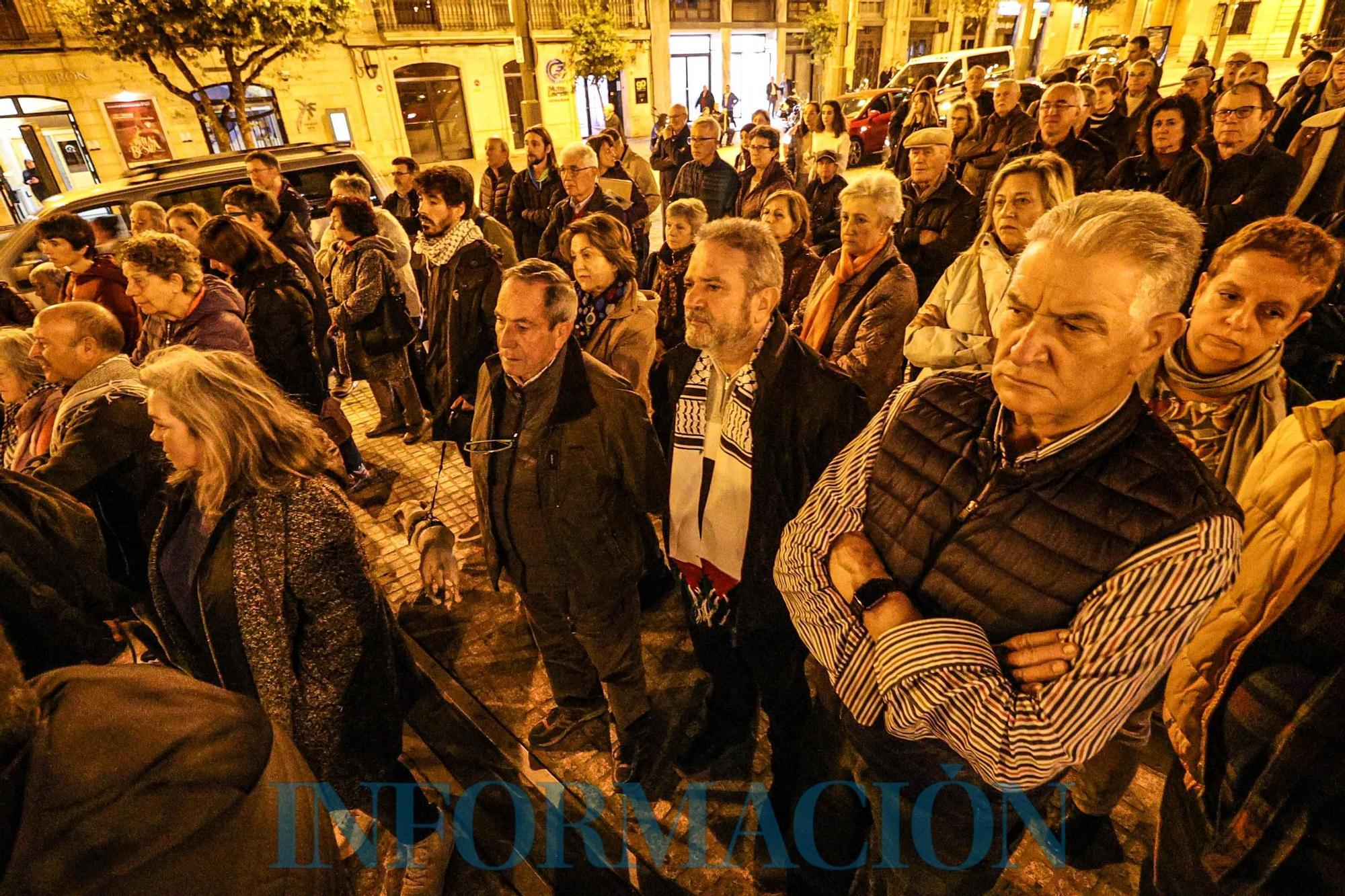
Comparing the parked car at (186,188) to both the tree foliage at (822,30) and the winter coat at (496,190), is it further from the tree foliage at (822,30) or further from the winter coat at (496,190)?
the tree foliage at (822,30)

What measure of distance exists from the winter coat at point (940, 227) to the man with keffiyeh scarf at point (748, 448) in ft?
8.91

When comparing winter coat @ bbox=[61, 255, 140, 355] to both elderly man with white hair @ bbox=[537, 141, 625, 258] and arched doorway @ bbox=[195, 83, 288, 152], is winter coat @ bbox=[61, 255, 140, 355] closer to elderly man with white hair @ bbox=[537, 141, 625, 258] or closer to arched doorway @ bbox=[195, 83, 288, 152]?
elderly man with white hair @ bbox=[537, 141, 625, 258]

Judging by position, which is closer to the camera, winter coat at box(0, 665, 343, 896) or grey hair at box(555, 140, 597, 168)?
winter coat at box(0, 665, 343, 896)

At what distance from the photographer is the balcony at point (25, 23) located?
661 inches

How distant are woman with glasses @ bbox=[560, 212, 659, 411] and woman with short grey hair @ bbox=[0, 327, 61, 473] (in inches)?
98.4

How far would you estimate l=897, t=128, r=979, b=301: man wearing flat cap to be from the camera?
4.63 meters

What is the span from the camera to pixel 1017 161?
300 cm

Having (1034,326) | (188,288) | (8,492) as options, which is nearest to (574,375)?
(1034,326)

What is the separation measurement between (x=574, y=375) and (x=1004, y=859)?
6.93 feet

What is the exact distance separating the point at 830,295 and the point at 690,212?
142 centimetres

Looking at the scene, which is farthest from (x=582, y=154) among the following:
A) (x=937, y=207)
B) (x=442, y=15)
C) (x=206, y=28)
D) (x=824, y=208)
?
(x=442, y=15)

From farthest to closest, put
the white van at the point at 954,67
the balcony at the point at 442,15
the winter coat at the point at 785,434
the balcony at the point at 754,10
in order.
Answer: the balcony at the point at 754,10, the balcony at the point at 442,15, the white van at the point at 954,67, the winter coat at the point at 785,434

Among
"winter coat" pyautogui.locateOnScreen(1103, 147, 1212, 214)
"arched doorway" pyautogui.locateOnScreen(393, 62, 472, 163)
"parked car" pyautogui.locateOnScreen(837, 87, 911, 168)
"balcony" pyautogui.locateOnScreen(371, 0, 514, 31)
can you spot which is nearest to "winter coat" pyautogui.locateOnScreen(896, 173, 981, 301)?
"winter coat" pyautogui.locateOnScreen(1103, 147, 1212, 214)

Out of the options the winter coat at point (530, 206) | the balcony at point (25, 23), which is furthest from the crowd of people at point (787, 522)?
the balcony at point (25, 23)
